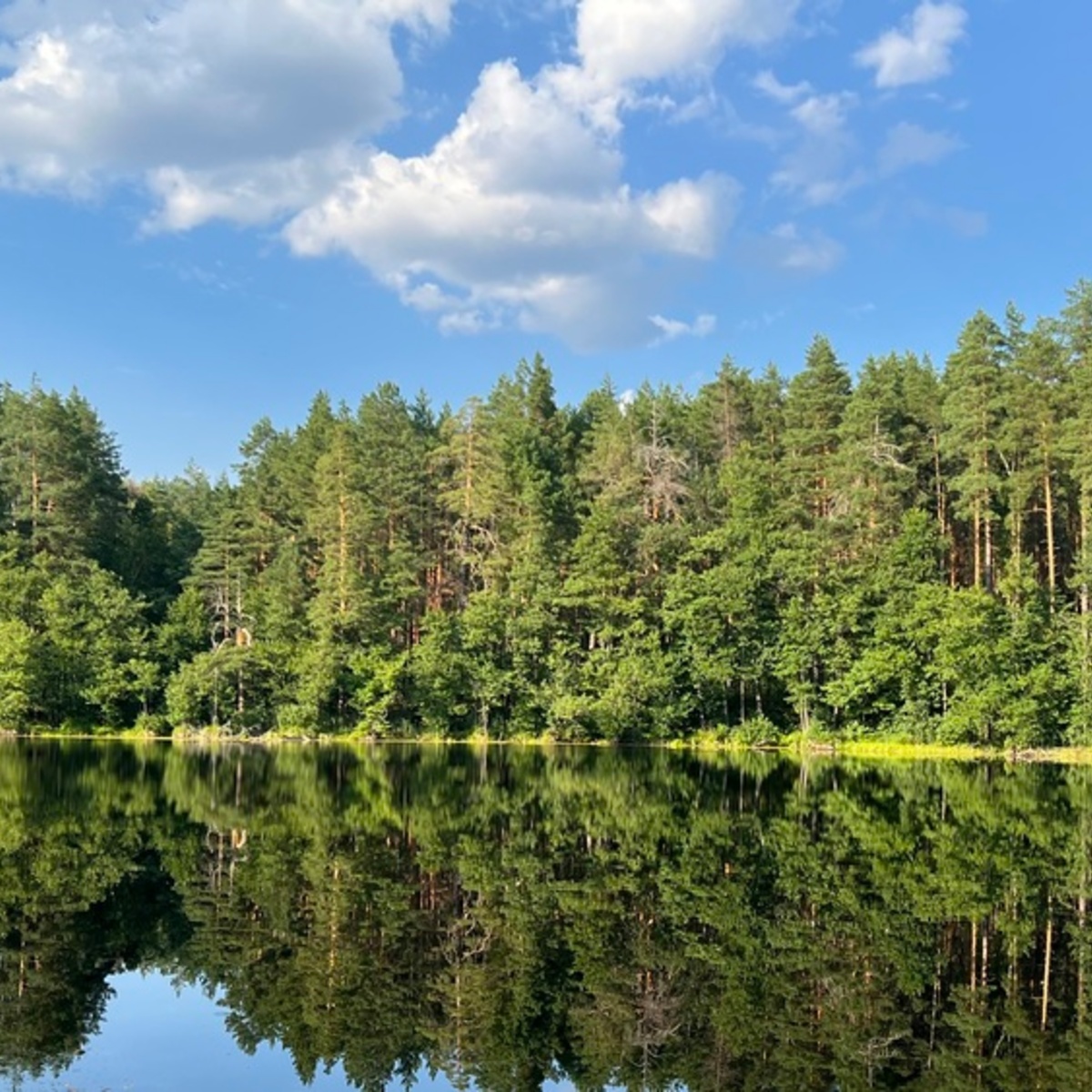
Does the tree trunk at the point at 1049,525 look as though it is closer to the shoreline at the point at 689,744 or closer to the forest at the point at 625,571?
the forest at the point at 625,571

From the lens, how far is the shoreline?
48700 mm

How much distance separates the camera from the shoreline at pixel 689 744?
4870 cm

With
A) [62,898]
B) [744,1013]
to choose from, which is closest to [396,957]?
[744,1013]

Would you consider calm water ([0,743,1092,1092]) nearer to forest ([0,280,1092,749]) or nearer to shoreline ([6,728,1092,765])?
shoreline ([6,728,1092,765])

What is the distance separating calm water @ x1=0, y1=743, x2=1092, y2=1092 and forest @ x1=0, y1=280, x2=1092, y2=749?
92.6 ft

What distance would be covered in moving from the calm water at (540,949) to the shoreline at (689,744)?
23024 mm

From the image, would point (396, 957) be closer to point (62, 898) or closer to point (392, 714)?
point (62, 898)

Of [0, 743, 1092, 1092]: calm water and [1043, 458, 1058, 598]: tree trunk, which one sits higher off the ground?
[1043, 458, 1058, 598]: tree trunk

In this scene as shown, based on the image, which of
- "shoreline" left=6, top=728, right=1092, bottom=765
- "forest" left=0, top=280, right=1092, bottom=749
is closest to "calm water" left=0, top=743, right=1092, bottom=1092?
"shoreline" left=6, top=728, right=1092, bottom=765

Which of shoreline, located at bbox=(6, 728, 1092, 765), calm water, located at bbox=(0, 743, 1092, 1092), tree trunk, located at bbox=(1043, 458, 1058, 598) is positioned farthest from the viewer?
tree trunk, located at bbox=(1043, 458, 1058, 598)

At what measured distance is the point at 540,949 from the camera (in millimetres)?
14102

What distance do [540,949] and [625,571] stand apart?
4773 cm

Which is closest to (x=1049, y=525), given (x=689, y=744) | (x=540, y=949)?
(x=689, y=744)

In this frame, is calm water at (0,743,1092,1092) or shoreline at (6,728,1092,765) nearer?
calm water at (0,743,1092,1092)
